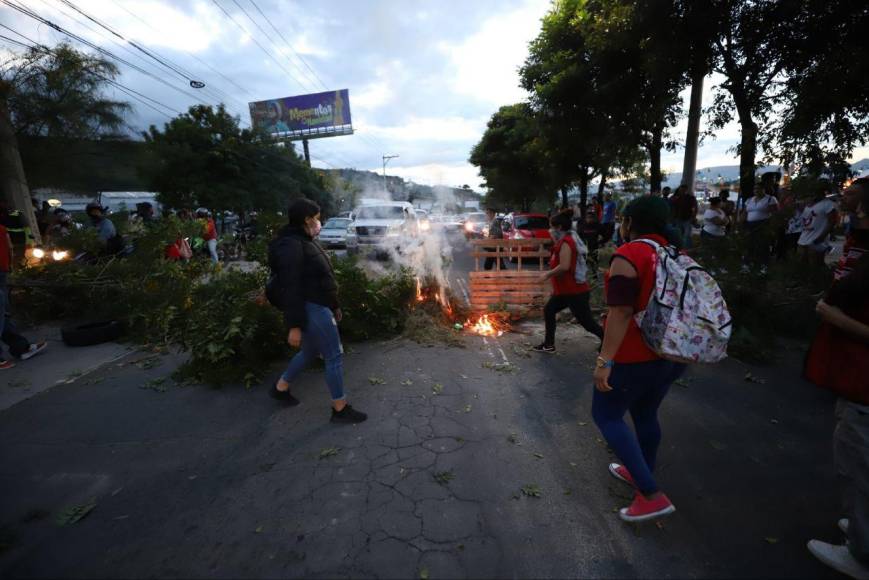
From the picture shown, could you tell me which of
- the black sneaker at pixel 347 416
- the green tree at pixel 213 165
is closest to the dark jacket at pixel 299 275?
the black sneaker at pixel 347 416

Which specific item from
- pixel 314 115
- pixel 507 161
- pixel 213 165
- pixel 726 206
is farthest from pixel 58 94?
pixel 314 115

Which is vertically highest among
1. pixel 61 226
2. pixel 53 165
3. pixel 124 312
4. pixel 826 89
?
pixel 53 165

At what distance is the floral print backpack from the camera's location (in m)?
2.12

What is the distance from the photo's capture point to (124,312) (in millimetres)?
6805

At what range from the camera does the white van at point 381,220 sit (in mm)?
12922

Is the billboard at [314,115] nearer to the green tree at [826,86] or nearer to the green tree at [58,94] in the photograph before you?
the green tree at [58,94]

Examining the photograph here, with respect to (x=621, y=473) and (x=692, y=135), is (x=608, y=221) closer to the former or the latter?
(x=692, y=135)

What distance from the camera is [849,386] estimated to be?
79.7 inches

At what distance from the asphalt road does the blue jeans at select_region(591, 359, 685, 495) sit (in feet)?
1.33

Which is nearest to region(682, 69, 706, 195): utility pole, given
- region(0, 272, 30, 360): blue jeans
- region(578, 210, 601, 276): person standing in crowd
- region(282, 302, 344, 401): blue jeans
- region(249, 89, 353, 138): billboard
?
region(578, 210, 601, 276): person standing in crowd

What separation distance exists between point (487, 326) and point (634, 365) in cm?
392

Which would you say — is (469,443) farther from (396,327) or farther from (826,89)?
(826,89)

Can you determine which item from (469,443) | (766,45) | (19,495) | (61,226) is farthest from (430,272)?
(61,226)

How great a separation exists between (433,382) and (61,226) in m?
13.1
